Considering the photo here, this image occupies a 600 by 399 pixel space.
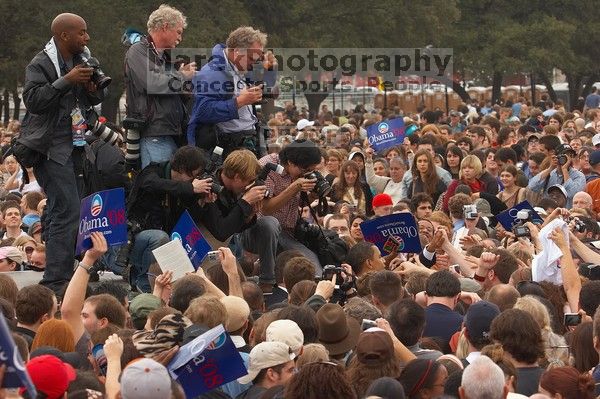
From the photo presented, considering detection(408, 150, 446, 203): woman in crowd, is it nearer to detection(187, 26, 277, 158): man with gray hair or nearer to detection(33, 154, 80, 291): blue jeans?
detection(187, 26, 277, 158): man with gray hair

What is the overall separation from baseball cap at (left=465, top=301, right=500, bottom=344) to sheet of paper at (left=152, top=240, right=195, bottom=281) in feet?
7.31

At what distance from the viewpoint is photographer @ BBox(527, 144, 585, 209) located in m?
16.5

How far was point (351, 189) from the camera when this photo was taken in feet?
56.0

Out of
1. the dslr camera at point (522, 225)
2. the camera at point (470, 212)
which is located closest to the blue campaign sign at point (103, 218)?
the dslr camera at point (522, 225)

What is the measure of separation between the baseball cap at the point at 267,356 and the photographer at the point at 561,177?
9.45 m

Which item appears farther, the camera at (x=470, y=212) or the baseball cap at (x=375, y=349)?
the camera at (x=470, y=212)

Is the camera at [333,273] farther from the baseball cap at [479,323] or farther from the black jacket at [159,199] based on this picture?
the baseball cap at [479,323]

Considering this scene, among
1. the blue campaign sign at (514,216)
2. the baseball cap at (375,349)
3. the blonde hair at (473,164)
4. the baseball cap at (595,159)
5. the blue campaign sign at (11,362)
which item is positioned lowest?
the baseball cap at (595,159)

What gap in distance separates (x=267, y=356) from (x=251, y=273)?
425cm

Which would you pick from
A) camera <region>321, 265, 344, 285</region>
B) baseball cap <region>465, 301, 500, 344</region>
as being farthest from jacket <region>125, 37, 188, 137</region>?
baseball cap <region>465, 301, 500, 344</region>

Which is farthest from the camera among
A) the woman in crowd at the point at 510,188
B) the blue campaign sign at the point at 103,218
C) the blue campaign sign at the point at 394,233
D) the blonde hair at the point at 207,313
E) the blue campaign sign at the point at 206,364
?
the woman in crowd at the point at 510,188

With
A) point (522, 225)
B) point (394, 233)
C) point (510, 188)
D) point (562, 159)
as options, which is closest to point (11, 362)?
point (394, 233)

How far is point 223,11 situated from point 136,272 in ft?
76.8

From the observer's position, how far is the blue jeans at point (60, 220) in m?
10.4
